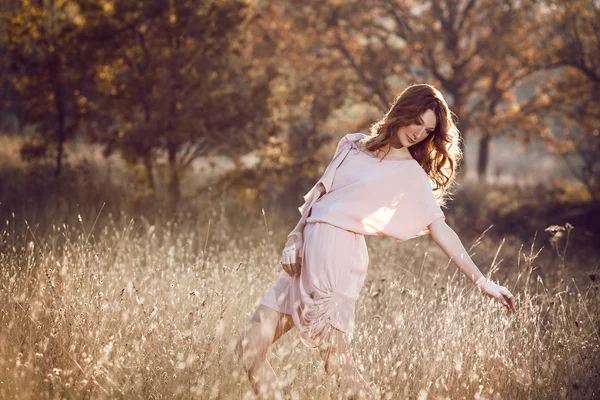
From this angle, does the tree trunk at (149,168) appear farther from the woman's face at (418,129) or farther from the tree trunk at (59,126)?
the woman's face at (418,129)

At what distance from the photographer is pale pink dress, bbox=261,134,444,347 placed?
9.82ft

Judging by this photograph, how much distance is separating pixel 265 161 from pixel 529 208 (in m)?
5.56

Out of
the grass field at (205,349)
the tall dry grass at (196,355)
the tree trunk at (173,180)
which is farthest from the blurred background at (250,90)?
the tall dry grass at (196,355)

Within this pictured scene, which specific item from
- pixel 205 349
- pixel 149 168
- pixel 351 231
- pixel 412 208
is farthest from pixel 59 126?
pixel 412 208

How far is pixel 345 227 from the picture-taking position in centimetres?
307

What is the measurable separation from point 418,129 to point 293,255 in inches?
36.7

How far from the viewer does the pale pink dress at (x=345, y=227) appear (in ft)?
9.82

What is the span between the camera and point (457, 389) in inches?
126

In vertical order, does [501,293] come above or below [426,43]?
above

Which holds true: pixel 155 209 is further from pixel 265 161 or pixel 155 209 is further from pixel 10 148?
pixel 10 148

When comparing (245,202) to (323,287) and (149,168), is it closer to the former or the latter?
(149,168)

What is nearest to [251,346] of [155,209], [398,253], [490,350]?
[490,350]

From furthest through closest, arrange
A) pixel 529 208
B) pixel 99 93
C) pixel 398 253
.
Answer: pixel 529 208, pixel 99 93, pixel 398 253

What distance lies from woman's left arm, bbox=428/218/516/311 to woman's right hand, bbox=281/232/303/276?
2.28 ft
